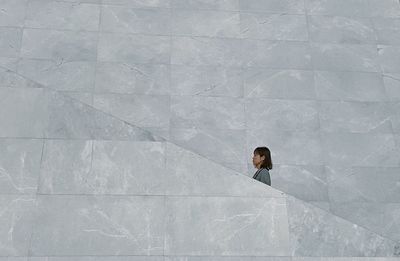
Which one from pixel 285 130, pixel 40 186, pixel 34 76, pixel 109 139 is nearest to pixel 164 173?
pixel 109 139

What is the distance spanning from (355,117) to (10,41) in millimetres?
8549

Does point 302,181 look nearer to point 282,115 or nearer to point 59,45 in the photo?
point 282,115

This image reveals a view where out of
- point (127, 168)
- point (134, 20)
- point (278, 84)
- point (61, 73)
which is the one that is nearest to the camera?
point (127, 168)

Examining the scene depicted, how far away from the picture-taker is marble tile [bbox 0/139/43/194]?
25.5ft

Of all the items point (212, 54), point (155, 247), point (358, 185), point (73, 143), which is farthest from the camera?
point (212, 54)

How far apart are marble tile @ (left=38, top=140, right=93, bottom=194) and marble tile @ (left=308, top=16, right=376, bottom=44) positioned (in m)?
8.13

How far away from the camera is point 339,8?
14.9 meters

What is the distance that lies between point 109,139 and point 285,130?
5.42 m

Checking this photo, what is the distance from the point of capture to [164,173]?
8.03 metres

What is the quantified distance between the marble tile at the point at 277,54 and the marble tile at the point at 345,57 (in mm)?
275

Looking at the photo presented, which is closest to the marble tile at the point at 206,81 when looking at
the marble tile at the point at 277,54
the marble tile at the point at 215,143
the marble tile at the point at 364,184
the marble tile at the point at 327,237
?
the marble tile at the point at 277,54

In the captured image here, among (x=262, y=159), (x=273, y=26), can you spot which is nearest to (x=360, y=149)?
(x=273, y=26)

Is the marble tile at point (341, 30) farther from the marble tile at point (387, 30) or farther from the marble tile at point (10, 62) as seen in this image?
the marble tile at point (10, 62)

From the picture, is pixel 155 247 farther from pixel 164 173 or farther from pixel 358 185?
pixel 358 185
